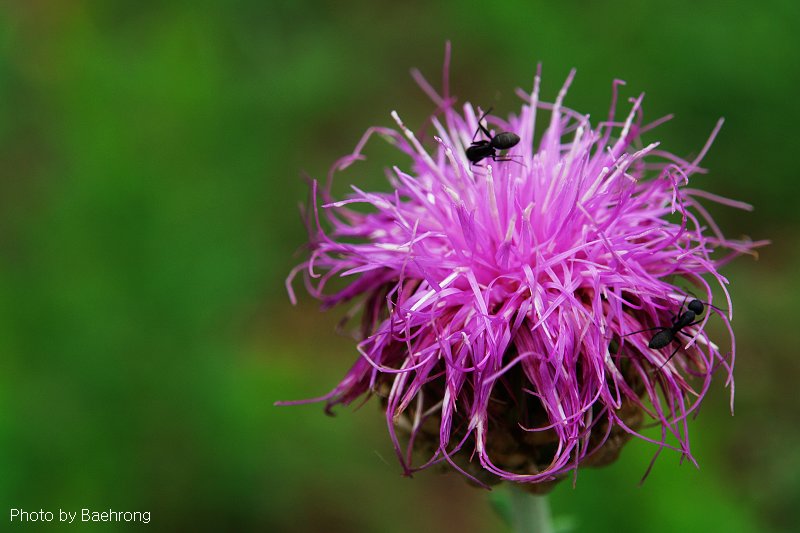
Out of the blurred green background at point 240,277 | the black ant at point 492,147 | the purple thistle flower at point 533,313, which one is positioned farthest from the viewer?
the blurred green background at point 240,277

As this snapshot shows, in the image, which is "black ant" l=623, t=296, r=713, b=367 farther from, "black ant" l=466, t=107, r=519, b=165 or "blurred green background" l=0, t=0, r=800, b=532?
"blurred green background" l=0, t=0, r=800, b=532

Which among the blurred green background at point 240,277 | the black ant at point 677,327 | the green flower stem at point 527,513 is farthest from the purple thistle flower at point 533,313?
the blurred green background at point 240,277

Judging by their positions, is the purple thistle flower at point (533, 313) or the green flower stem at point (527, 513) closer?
the purple thistle flower at point (533, 313)

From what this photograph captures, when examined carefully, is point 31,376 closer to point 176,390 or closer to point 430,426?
point 176,390

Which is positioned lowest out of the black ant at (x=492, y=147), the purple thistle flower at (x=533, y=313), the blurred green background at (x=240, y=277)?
the blurred green background at (x=240, y=277)

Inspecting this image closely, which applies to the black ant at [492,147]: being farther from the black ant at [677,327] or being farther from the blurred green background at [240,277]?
the blurred green background at [240,277]

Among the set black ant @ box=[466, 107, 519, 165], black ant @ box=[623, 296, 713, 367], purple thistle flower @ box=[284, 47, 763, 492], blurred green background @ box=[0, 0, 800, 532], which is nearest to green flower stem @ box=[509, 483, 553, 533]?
purple thistle flower @ box=[284, 47, 763, 492]

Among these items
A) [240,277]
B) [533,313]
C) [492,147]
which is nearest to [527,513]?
[533,313]
